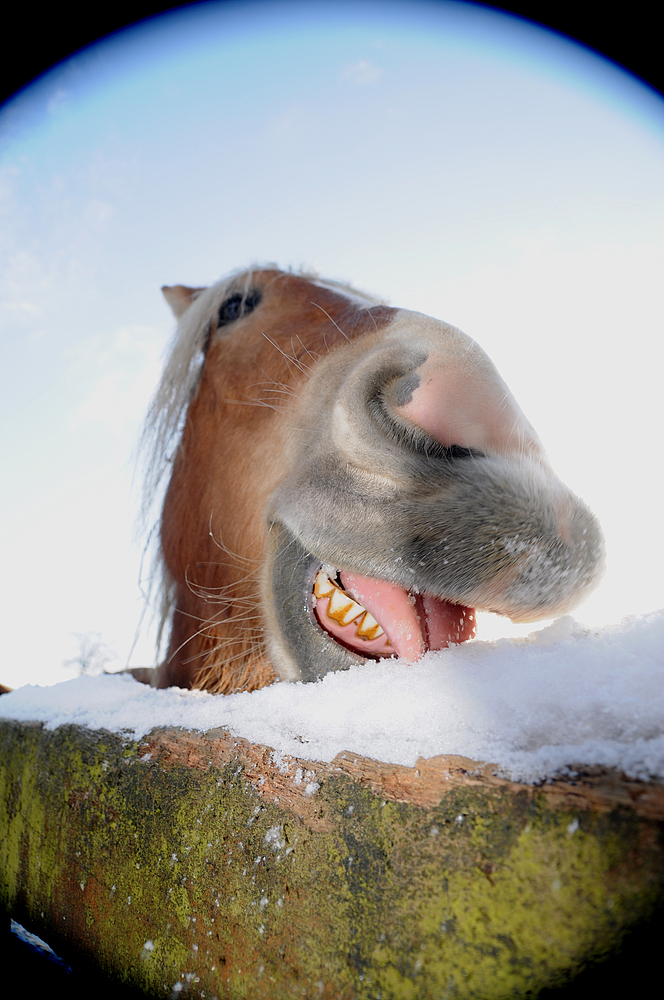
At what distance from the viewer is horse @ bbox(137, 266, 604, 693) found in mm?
722

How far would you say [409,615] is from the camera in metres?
0.78

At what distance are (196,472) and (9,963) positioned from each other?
3.15ft

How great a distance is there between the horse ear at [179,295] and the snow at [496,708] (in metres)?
1.41

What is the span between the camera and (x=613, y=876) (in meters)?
0.28

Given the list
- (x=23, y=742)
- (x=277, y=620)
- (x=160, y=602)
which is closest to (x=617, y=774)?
(x=277, y=620)

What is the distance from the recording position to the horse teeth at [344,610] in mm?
826

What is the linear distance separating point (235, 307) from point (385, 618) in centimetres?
101

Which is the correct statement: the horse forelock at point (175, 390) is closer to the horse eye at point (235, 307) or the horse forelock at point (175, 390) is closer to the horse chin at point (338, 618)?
the horse eye at point (235, 307)

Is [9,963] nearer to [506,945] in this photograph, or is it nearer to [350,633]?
[350,633]

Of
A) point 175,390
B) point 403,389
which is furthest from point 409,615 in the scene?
point 175,390

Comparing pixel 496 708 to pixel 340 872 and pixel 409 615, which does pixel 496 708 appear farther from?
pixel 409 615

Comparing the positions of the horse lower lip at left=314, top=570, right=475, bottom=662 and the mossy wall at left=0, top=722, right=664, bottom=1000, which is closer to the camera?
the mossy wall at left=0, top=722, right=664, bottom=1000

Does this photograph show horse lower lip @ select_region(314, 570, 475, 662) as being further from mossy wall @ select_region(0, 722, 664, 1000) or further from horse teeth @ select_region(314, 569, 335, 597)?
mossy wall @ select_region(0, 722, 664, 1000)

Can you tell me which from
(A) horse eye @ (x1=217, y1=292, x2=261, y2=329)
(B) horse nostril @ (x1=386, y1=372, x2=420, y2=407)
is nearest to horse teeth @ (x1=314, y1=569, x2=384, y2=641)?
(B) horse nostril @ (x1=386, y1=372, x2=420, y2=407)
